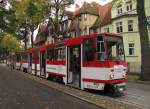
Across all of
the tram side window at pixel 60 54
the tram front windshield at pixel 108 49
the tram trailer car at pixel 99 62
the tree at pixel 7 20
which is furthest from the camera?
the tree at pixel 7 20

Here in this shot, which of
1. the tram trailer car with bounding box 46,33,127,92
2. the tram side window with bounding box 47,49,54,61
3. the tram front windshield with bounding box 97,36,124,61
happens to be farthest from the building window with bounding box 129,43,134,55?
the tram front windshield with bounding box 97,36,124,61

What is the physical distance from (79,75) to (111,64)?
311 cm

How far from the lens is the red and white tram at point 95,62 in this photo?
16109mm

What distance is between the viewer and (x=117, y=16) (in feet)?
146

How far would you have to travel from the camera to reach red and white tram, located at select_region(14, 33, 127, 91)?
52.9 feet

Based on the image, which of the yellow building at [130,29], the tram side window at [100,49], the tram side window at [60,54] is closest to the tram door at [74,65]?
the tram side window at [60,54]

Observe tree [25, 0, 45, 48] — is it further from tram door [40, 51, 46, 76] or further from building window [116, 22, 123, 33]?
tram door [40, 51, 46, 76]

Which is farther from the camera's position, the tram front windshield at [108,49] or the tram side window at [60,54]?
the tram side window at [60,54]

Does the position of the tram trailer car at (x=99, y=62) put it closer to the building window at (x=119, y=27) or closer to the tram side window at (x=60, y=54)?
the tram side window at (x=60, y=54)

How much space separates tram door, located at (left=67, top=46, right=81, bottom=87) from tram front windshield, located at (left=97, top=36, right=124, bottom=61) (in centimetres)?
226

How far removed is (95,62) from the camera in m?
16.6

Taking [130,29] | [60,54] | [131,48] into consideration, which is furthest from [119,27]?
[60,54]

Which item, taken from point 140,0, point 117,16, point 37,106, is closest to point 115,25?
point 117,16

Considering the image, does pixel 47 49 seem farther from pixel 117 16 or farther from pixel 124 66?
pixel 117 16
